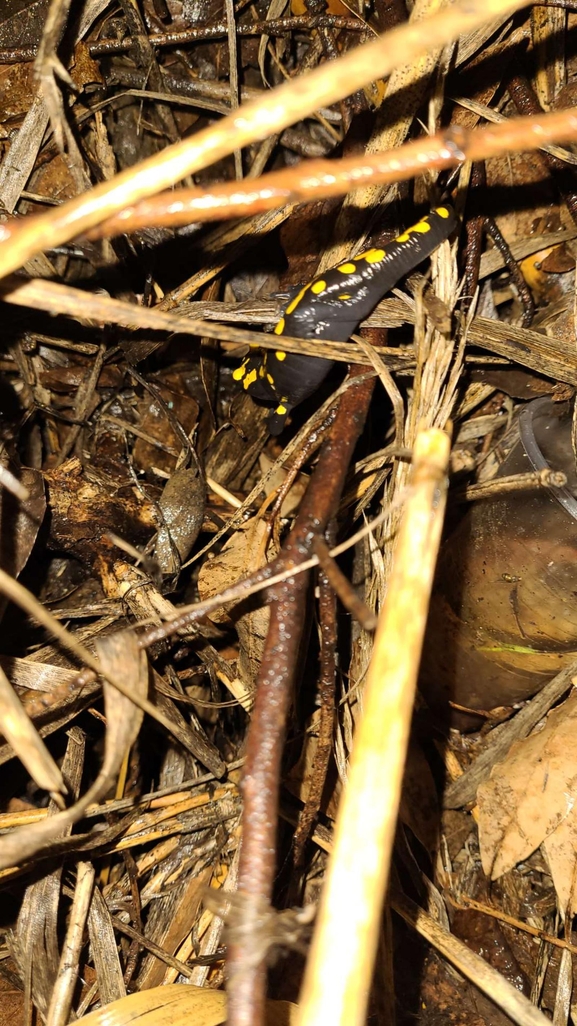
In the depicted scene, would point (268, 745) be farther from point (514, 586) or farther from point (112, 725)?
point (514, 586)

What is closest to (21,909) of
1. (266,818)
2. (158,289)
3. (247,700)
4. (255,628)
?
(247,700)

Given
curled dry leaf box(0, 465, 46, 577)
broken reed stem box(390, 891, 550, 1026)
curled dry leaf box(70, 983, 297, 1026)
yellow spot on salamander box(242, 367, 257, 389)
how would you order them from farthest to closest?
yellow spot on salamander box(242, 367, 257, 389), curled dry leaf box(0, 465, 46, 577), curled dry leaf box(70, 983, 297, 1026), broken reed stem box(390, 891, 550, 1026)

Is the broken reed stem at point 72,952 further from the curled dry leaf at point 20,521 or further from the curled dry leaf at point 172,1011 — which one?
the curled dry leaf at point 20,521

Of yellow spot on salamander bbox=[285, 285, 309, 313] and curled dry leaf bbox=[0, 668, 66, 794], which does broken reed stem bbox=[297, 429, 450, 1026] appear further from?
yellow spot on salamander bbox=[285, 285, 309, 313]

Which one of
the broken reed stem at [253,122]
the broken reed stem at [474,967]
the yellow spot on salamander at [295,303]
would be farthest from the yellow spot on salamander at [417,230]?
the broken reed stem at [474,967]

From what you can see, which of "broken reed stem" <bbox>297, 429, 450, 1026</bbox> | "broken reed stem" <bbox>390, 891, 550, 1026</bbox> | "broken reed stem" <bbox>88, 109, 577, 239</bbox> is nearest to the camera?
"broken reed stem" <bbox>297, 429, 450, 1026</bbox>

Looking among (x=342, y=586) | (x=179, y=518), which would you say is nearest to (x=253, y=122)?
(x=342, y=586)

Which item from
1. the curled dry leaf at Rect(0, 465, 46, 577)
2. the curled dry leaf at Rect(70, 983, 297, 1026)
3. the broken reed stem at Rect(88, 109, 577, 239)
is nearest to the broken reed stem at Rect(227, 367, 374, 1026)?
the curled dry leaf at Rect(70, 983, 297, 1026)
